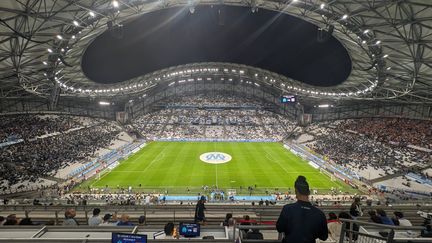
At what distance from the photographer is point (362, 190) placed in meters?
32.9

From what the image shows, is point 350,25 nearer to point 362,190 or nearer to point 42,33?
point 362,190

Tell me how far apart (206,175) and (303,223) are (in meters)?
35.0

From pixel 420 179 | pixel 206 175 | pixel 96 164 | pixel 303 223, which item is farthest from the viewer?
pixel 96 164

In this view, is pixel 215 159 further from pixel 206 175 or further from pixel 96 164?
pixel 96 164

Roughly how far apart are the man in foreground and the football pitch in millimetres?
28770

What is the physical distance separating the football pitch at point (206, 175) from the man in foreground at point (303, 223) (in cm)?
2877

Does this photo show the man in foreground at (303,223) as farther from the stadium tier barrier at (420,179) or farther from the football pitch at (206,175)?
the stadium tier barrier at (420,179)

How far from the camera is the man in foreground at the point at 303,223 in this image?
3611mm

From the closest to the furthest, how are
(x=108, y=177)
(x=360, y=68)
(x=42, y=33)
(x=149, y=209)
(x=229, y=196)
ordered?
1. (x=149, y=209)
2. (x=42, y=33)
3. (x=229, y=196)
4. (x=108, y=177)
5. (x=360, y=68)

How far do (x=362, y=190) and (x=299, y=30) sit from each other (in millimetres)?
32081

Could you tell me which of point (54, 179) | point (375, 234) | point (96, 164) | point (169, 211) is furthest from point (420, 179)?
point (54, 179)

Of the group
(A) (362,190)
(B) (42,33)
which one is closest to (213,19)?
(B) (42,33)

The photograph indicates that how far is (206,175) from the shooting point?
3778cm

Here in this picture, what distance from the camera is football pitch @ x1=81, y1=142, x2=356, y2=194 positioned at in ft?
110
